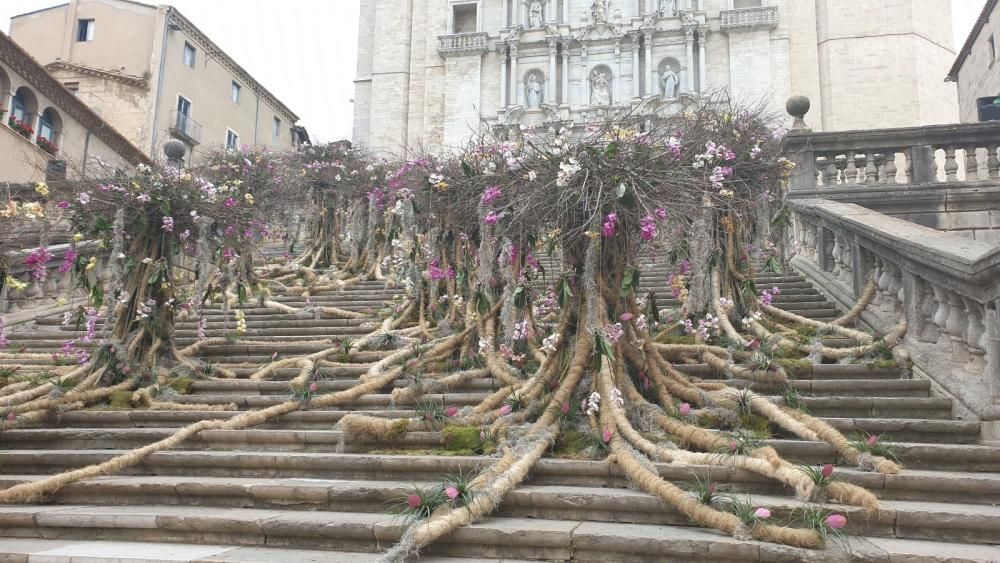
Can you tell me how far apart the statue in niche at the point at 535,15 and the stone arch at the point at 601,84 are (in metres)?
3.28

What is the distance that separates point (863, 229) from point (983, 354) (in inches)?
88.0

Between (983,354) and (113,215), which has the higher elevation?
(113,215)

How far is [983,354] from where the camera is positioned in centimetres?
497

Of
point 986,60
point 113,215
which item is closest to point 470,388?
point 113,215

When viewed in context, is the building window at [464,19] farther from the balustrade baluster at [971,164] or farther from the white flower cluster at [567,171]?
the white flower cluster at [567,171]

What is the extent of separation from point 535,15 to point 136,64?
16103mm

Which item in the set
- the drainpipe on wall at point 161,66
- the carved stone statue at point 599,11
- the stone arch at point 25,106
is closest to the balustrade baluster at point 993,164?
the stone arch at point 25,106

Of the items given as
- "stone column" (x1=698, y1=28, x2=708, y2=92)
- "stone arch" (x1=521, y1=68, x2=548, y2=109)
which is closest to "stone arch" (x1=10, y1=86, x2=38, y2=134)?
"stone arch" (x1=521, y1=68, x2=548, y2=109)

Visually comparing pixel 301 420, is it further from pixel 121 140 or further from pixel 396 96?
pixel 396 96

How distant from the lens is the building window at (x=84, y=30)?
29391mm

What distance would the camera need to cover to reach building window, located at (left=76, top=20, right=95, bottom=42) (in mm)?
29391

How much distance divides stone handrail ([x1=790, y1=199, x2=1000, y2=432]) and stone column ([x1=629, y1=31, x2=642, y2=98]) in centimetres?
2243

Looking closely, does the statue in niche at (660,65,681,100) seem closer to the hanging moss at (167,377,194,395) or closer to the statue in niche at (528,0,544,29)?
the statue in niche at (528,0,544,29)

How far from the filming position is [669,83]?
95.9ft
